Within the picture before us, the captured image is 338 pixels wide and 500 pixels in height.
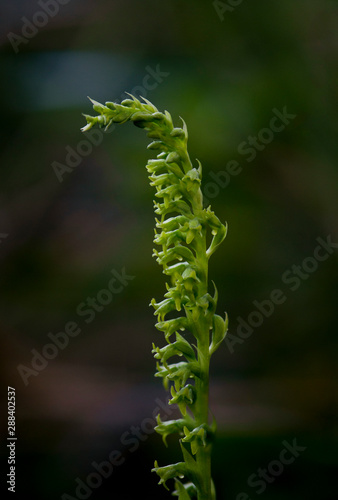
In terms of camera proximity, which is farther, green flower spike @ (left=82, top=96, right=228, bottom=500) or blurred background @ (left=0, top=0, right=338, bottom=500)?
blurred background @ (left=0, top=0, right=338, bottom=500)

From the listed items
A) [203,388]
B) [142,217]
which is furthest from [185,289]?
[142,217]

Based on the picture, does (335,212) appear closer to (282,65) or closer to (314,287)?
(314,287)

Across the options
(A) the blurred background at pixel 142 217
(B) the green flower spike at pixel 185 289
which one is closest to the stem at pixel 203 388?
(B) the green flower spike at pixel 185 289

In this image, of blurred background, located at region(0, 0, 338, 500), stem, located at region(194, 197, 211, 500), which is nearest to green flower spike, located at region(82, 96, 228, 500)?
stem, located at region(194, 197, 211, 500)

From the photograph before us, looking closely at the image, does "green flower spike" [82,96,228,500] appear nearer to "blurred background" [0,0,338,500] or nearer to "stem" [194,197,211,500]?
"stem" [194,197,211,500]

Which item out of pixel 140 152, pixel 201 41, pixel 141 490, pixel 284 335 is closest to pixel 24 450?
pixel 141 490

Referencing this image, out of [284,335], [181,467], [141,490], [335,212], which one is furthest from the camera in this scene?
[284,335]

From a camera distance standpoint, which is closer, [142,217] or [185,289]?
[185,289]

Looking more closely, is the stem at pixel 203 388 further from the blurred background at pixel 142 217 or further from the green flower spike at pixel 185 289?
the blurred background at pixel 142 217

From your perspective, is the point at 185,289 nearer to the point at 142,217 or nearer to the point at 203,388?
the point at 203,388
